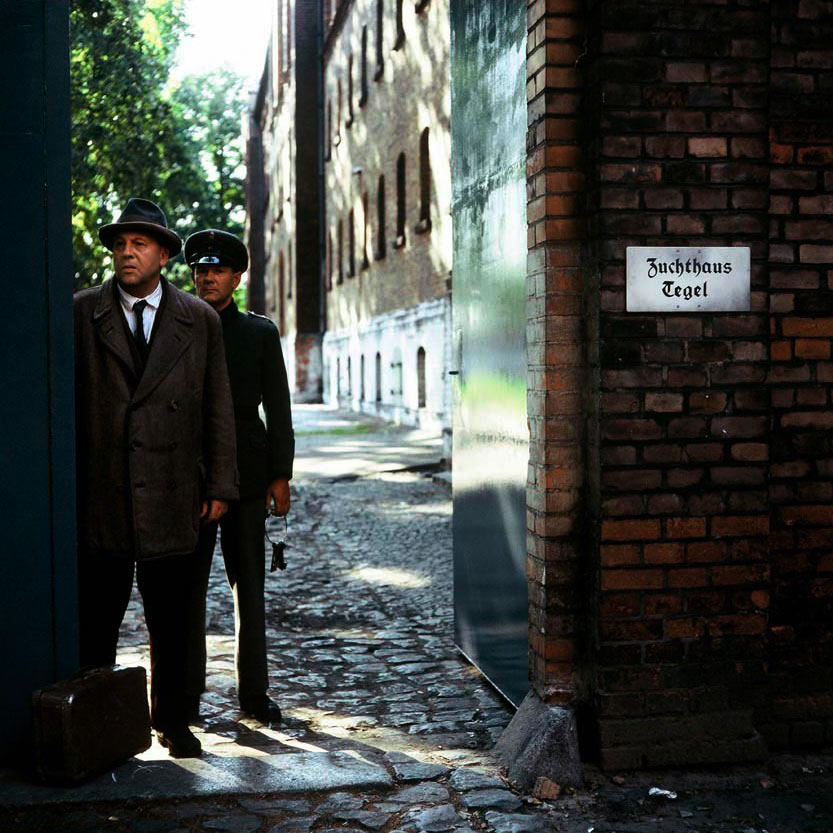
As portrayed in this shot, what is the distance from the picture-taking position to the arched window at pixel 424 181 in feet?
66.1

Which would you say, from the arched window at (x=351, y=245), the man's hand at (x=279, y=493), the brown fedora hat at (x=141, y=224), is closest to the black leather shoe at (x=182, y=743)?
the man's hand at (x=279, y=493)

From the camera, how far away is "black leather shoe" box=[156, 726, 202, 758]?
14.1 ft

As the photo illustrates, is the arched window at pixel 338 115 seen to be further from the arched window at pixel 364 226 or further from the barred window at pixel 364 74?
the arched window at pixel 364 226

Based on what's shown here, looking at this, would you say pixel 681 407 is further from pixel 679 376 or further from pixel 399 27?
pixel 399 27

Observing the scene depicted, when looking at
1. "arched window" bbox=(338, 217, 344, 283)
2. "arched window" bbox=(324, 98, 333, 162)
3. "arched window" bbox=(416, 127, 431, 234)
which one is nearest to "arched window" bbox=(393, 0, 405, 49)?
"arched window" bbox=(416, 127, 431, 234)

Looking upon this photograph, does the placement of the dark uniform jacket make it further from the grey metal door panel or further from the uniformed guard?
the grey metal door panel

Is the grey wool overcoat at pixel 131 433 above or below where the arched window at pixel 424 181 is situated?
below

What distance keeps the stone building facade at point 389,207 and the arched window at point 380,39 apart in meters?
0.03

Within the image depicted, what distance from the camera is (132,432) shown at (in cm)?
417

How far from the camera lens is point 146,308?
431cm

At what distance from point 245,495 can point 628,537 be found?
166cm

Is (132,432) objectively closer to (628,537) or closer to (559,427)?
(559,427)

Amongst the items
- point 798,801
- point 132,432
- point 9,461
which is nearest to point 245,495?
point 132,432

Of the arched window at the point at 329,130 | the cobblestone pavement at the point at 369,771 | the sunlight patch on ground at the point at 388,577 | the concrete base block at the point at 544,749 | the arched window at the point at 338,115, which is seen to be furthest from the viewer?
the arched window at the point at 329,130
